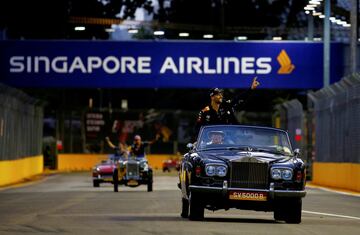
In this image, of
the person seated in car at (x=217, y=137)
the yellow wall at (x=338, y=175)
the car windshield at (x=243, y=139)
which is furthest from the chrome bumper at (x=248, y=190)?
the yellow wall at (x=338, y=175)

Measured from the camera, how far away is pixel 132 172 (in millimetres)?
35812

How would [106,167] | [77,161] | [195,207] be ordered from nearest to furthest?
[195,207], [106,167], [77,161]

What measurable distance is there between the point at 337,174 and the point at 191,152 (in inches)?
873

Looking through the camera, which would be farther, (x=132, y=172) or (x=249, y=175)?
(x=132, y=172)

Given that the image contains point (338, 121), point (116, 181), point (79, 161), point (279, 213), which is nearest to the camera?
point (279, 213)

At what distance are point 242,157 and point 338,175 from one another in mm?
23037

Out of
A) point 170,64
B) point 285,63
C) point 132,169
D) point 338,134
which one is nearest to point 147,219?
point 132,169

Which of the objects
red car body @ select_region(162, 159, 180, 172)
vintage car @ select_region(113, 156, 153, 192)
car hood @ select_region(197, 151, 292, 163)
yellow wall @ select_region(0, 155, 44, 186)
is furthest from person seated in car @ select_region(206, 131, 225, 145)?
red car body @ select_region(162, 159, 180, 172)

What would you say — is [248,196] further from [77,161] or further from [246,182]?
[77,161]

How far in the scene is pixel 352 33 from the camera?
43.7 metres

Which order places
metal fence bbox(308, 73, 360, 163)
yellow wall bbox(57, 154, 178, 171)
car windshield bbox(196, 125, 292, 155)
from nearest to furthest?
car windshield bbox(196, 125, 292, 155) → metal fence bbox(308, 73, 360, 163) → yellow wall bbox(57, 154, 178, 171)

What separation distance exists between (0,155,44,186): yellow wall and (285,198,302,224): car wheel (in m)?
25.8

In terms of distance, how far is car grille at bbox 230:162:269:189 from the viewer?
1806 cm

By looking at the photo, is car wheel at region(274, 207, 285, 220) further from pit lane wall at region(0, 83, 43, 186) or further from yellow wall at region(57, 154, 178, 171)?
yellow wall at region(57, 154, 178, 171)
